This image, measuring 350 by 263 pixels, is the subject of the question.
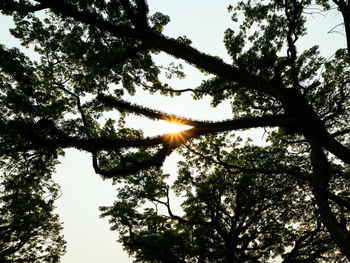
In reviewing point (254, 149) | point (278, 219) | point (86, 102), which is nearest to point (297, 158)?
point (254, 149)

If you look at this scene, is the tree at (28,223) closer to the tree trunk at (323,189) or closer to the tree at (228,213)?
the tree at (228,213)

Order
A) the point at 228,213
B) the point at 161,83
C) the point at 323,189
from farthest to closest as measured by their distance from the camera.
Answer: the point at 228,213, the point at 161,83, the point at 323,189

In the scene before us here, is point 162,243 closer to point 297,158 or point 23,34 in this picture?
point 297,158

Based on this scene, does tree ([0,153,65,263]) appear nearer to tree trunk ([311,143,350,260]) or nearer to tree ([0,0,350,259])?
tree ([0,0,350,259])

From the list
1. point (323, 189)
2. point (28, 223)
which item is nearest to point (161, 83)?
point (323, 189)

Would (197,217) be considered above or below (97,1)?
below

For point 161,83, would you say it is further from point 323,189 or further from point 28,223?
point 28,223

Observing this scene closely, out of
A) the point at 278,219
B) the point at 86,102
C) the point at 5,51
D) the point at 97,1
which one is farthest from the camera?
the point at 278,219

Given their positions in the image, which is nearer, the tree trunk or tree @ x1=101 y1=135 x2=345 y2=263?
the tree trunk

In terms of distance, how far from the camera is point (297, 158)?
38.7ft

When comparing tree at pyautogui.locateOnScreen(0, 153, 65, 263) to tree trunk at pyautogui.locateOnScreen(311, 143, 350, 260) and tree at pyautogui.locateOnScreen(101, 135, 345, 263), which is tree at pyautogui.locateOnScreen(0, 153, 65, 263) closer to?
tree at pyautogui.locateOnScreen(101, 135, 345, 263)

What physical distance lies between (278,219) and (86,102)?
15984 millimetres

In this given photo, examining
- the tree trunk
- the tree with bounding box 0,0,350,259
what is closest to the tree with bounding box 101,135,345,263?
the tree with bounding box 0,0,350,259

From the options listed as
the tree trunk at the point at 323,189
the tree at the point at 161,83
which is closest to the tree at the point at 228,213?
the tree at the point at 161,83
